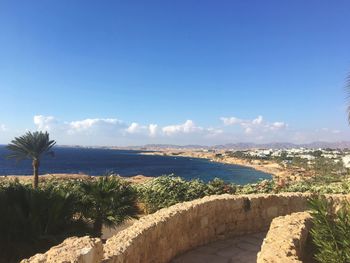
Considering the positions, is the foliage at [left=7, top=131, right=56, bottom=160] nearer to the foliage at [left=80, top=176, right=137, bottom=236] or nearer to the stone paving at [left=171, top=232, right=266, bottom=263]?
the foliage at [left=80, top=176, right=137, bottom=236]

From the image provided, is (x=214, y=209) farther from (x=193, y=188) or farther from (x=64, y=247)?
(x=193, y=188)

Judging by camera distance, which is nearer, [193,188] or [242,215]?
[242,215]

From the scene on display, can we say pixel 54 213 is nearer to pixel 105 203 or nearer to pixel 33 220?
pixel 33 220

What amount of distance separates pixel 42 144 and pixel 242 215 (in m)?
21.7

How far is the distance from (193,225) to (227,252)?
0.80 meters

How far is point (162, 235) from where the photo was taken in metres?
5.66

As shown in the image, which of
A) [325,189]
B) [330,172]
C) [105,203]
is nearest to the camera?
[105,203]

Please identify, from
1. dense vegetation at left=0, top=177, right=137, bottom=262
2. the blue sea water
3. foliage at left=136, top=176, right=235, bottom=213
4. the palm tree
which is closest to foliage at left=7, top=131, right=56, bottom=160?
the palm tree

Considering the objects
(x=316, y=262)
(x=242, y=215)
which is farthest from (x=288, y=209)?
(x=316, y=262)

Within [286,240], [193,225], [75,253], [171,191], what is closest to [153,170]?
[171,191]

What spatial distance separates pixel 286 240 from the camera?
478 cm

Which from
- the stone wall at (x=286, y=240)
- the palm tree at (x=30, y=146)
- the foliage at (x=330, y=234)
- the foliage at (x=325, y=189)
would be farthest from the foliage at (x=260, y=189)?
the palm tree at (x=30, y=146)

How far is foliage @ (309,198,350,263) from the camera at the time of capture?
4777 mm

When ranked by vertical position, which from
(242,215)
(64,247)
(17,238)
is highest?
(64,247)
